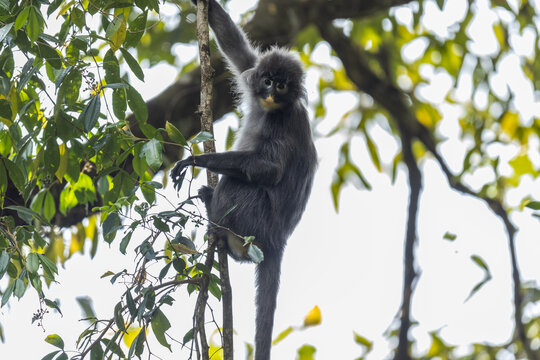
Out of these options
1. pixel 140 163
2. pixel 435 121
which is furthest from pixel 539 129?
pixel 140 163

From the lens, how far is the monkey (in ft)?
11.2

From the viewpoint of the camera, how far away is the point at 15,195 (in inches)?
141

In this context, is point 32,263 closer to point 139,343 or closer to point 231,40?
point 139,343

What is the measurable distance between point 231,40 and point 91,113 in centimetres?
222

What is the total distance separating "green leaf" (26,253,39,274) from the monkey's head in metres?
2.02

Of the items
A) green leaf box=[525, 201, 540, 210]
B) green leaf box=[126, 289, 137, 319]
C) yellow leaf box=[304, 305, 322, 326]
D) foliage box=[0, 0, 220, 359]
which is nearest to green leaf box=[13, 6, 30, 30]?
foliage box=[0, 0, 220, 359]

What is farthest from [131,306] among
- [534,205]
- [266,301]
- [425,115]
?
[425,115]

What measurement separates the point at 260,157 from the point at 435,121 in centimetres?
166

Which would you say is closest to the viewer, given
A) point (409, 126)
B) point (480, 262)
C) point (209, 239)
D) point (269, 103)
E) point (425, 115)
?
point (409, 126)

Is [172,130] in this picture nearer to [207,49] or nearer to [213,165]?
[207,49]

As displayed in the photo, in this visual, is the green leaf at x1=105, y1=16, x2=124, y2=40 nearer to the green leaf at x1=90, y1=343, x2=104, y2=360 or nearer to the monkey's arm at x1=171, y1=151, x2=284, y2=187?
the monkey's arm at x1=171, y1=151, x2=284, y2=187

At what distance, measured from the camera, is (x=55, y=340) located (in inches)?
92.3

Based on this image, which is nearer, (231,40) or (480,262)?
(480,262)

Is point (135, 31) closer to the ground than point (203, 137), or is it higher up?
higher up
